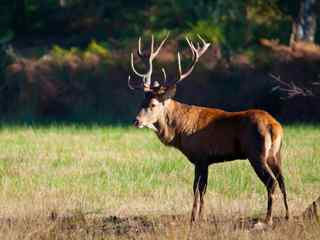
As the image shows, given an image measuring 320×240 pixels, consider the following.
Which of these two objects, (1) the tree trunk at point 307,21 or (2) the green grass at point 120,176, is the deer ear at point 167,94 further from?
(1) the tree trunk at point 307,21

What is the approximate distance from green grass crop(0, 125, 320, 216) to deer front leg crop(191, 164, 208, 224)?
0.49m

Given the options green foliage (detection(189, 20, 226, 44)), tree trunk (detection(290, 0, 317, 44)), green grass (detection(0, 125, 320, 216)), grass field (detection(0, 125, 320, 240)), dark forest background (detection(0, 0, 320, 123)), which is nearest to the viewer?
grass field (detection(0, 125, 320, 240))

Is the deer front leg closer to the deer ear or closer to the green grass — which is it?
the green grass

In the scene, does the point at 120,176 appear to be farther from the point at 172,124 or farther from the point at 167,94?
the point at 167,94

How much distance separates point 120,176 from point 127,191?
1234mm

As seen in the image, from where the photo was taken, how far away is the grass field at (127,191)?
10094 millimetres

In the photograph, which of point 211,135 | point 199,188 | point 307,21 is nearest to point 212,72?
point 307,21

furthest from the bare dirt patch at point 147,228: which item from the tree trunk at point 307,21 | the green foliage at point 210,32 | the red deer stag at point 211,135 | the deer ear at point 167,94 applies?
the tree trunk at point 307,21

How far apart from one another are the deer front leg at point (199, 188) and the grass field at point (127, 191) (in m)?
0.17

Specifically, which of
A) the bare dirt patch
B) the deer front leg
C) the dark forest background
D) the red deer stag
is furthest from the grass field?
the dark forest background

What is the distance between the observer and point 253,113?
1109 centimetres

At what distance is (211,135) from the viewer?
11.4 metres

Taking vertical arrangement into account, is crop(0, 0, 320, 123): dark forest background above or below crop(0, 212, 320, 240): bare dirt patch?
below

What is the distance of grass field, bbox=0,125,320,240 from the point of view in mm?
10094
